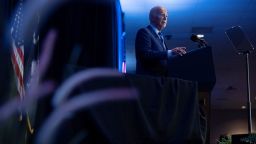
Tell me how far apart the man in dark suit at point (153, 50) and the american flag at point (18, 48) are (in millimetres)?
829

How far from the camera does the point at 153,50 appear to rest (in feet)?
8.93

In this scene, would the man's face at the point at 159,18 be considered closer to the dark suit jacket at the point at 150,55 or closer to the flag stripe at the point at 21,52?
the dark suit jacket at the point at 150,55

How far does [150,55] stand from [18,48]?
89 centimetres

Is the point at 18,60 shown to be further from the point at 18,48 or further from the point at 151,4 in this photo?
the point at 151,4

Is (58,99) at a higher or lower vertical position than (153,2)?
lower

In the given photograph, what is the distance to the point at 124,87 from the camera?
166cm

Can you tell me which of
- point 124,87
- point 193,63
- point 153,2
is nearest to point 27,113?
point 124,87

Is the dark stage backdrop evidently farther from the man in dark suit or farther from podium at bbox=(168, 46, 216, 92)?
the man in dark suit

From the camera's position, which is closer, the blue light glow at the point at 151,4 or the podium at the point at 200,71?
the podium at the point at 200,71

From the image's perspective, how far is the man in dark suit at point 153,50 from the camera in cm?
256

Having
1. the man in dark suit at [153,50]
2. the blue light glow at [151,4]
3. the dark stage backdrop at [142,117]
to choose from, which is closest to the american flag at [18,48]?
the dark stage backdrop at [142,117]

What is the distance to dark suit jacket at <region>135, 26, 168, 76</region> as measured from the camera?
2.57 metres

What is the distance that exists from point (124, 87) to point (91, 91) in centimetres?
15

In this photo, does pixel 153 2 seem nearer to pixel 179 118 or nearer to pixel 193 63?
pixel 193 63
